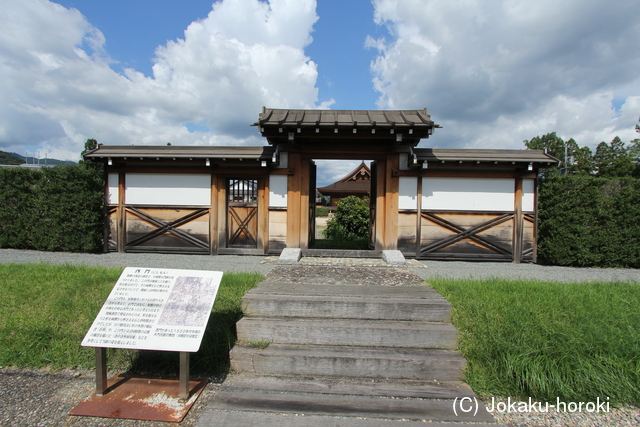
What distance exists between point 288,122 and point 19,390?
5.78 meters

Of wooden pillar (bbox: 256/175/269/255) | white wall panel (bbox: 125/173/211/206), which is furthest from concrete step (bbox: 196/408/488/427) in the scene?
white wall panel (bbox: 125/173/211/206)

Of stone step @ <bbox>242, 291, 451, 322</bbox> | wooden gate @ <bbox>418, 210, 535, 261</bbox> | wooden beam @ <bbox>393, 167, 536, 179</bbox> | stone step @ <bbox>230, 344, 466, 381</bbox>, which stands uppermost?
wooden beam @ <bbox>393, 167, 536, 179</bbox>

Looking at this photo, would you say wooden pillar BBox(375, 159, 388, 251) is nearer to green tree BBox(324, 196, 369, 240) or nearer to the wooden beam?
the wooden beam

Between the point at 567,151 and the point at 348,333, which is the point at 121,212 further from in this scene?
the point at 567,151

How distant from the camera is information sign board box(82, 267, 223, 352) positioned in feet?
8.23

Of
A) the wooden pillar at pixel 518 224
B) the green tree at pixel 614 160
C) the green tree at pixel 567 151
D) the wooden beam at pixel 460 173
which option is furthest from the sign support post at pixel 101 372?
the green tree at pixel 567 151

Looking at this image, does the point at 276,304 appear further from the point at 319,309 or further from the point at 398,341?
the point at 398,341

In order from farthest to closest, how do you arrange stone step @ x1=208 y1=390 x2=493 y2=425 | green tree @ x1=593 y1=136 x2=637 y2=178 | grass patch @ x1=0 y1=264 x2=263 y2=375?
1. green tree @ x1=593 y1=136 x2=637 y2=178
2. grass patch @ x1=0 y1=264 x2=263 y2=375
3. stone step @ x1=208 y1=390 x2=493 y2=425

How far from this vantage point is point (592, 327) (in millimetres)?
3111

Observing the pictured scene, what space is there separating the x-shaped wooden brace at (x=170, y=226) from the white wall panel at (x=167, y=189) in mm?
239

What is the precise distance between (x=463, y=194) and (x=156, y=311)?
283 inches

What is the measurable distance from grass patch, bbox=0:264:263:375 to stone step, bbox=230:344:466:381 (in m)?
0.34

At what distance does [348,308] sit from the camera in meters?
3.47

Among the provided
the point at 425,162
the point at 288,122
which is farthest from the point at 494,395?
the point at 288,122
